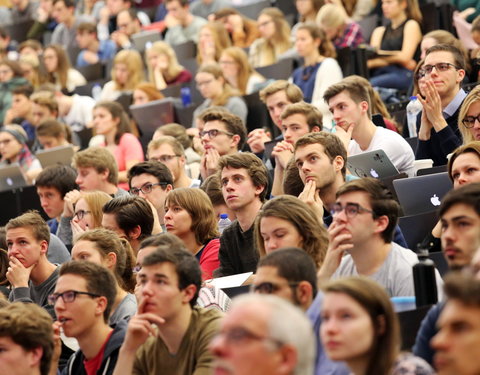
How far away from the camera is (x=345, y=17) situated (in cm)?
994

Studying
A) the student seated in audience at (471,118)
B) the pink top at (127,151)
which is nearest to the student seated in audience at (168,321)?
the student seated in audience at (471,118)

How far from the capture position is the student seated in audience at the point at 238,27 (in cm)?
1063

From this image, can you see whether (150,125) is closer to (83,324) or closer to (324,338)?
(83,324)

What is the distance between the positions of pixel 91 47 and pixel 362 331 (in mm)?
9608

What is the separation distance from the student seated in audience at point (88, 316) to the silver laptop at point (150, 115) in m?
4.85

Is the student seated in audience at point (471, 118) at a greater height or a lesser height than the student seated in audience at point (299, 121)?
greater

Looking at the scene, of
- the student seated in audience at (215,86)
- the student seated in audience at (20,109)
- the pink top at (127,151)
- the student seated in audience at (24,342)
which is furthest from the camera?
the student seated in audience at (20,109)

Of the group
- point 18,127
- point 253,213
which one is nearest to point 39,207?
point 18,127

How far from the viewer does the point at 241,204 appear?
18.0 feet

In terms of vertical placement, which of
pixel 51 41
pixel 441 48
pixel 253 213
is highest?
pixel 441 48

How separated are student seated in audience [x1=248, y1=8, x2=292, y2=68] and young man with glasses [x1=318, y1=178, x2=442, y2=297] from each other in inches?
223

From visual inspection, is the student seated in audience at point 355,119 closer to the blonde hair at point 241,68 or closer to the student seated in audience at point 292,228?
the student seated in audience at point 292,228

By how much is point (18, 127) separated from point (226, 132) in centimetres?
357

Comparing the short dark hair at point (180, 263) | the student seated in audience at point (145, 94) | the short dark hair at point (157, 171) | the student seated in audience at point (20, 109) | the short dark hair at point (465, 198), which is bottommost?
the student seated in audience at point (20, 109)
